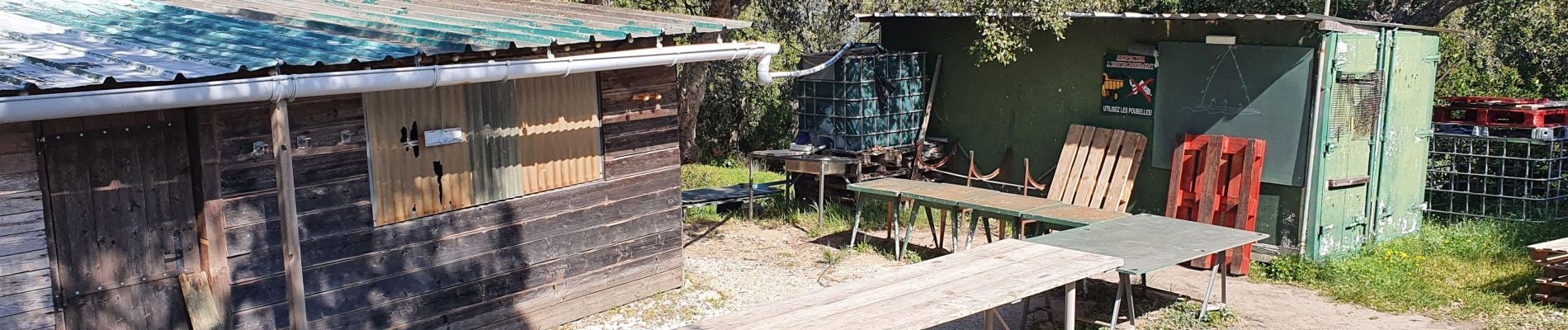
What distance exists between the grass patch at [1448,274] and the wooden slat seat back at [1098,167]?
1443 mm

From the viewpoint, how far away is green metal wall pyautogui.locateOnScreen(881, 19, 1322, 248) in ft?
32.9

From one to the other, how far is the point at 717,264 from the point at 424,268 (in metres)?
3.37

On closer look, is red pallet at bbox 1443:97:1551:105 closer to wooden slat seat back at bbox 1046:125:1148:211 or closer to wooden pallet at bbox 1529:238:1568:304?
wooden pallet at bbox 1529:238:1568:304

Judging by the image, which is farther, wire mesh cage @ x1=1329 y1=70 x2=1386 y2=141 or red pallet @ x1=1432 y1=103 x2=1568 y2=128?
red pallet @ x1=1432 y1=103 x2=1568 y2=128

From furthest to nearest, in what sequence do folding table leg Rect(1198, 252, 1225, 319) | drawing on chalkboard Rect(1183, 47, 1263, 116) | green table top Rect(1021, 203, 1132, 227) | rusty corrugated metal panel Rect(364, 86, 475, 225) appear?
1. drawing on chalkboard Rect(1183, 47, 1263, 116)
2. green table top Rect(1021, 203, 1132, 227)
3. folding table leg Rect(1198, 252, 1225, 319)
4. rusty corrugated metal panel Rect(364, 86, 475, 225)

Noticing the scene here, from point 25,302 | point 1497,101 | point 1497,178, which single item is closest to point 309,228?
point 25,302

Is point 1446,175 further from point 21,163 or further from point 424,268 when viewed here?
point 21,163

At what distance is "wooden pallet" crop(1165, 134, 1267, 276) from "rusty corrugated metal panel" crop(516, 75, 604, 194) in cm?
514

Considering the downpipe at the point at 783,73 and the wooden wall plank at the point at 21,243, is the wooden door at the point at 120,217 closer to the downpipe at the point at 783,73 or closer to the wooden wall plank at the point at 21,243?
the wooden wall plank at the point at 21,243

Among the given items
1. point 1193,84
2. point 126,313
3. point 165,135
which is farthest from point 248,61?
point 1193,84

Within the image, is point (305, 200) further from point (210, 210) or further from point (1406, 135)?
point (1406, 135)

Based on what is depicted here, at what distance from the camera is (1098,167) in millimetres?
11055

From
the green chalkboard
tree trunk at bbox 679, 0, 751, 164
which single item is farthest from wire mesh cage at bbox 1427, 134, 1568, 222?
tree trunk at bbox 679, 0, 751, 164

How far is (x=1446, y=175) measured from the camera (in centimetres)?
1234
